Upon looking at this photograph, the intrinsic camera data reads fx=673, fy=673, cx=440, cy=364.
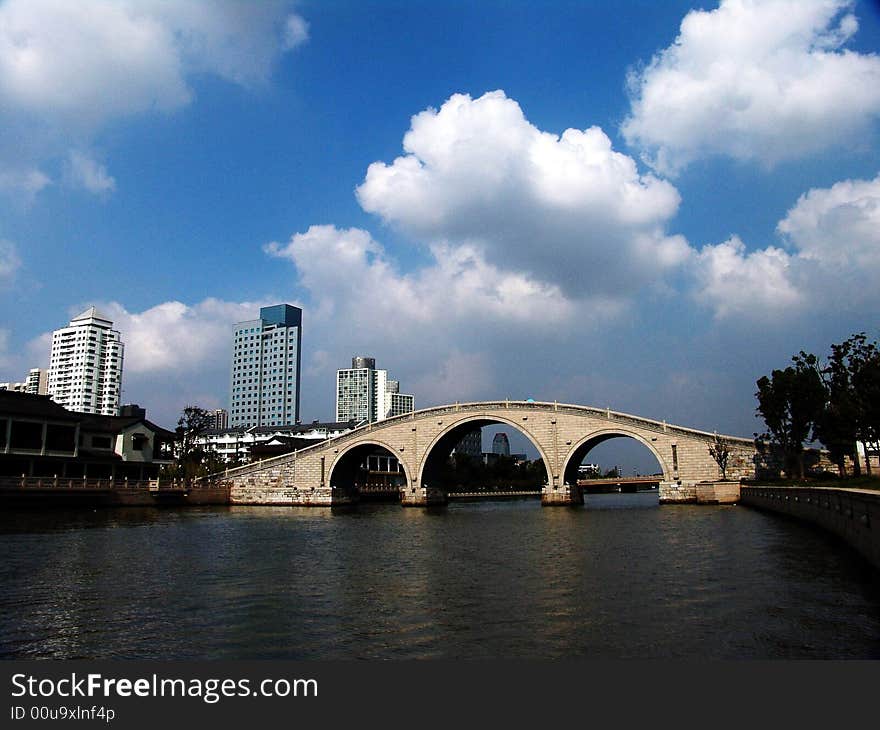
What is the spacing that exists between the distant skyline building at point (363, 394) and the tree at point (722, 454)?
389ft

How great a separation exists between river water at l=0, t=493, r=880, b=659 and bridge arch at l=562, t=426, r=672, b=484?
83.5 feet

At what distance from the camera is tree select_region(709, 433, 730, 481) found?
49.2m

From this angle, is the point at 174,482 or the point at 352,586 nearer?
the point at 352,586

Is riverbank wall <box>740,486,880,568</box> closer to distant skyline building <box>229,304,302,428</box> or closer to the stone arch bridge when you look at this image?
the stone arch bridge

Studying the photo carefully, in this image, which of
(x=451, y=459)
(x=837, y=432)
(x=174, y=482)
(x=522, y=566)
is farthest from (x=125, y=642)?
(x=451, y=459)

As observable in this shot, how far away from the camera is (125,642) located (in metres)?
10.8

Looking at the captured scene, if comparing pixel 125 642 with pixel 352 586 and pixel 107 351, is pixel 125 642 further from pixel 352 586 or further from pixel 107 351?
pixel 107 351

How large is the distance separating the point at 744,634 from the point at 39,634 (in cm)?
1148

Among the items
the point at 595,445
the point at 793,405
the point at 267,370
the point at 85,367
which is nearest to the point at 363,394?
the point at 267,370

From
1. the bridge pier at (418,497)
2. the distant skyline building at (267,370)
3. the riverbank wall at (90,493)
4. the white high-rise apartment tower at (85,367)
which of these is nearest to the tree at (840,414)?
the bridge pier at (418,497)

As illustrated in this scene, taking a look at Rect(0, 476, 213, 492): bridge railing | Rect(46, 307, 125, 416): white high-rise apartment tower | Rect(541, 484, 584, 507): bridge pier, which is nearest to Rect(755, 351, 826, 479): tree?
Rect(541, 484, 584, 507): bridge pier

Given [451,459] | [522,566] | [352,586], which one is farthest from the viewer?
[451,459]

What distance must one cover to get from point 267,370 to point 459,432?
89429 millimetres

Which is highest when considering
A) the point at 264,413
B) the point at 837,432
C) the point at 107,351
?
the point at 107,351
